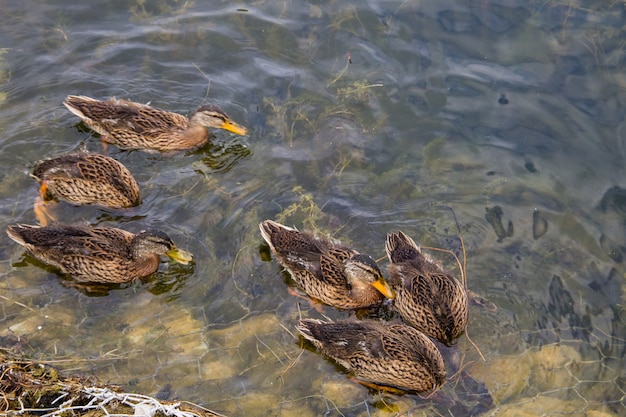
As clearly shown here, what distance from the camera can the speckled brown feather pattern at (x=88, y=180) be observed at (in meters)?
7.30

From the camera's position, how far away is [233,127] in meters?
8.45

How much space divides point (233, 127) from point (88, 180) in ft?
6.36

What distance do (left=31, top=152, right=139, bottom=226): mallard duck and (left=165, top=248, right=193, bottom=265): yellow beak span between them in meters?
0.98

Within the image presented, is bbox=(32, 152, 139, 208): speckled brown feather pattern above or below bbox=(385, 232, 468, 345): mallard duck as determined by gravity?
above

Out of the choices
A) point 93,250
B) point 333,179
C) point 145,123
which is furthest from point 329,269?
point 145,123

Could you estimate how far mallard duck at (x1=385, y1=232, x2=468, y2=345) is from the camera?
636 centimetres

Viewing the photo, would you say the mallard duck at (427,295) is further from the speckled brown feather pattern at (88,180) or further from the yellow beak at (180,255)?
the speckled brown feather pattern at (88,180)

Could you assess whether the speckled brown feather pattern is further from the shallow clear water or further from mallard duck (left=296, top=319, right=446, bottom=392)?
mallard duck (left=296, top=319, right=446, bottom=392)

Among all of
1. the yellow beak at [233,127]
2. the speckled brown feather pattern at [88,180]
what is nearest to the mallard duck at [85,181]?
the speckled brown feather pattern at [88,180]

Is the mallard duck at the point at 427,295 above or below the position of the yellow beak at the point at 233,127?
below

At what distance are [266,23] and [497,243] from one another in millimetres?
4756

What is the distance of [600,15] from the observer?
9797mm

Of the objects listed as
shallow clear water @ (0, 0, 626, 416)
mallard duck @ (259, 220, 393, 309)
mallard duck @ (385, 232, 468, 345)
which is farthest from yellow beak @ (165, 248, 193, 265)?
mallard duck @ (385, 232, 468, 345)

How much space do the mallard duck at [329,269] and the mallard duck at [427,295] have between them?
0.62ft
